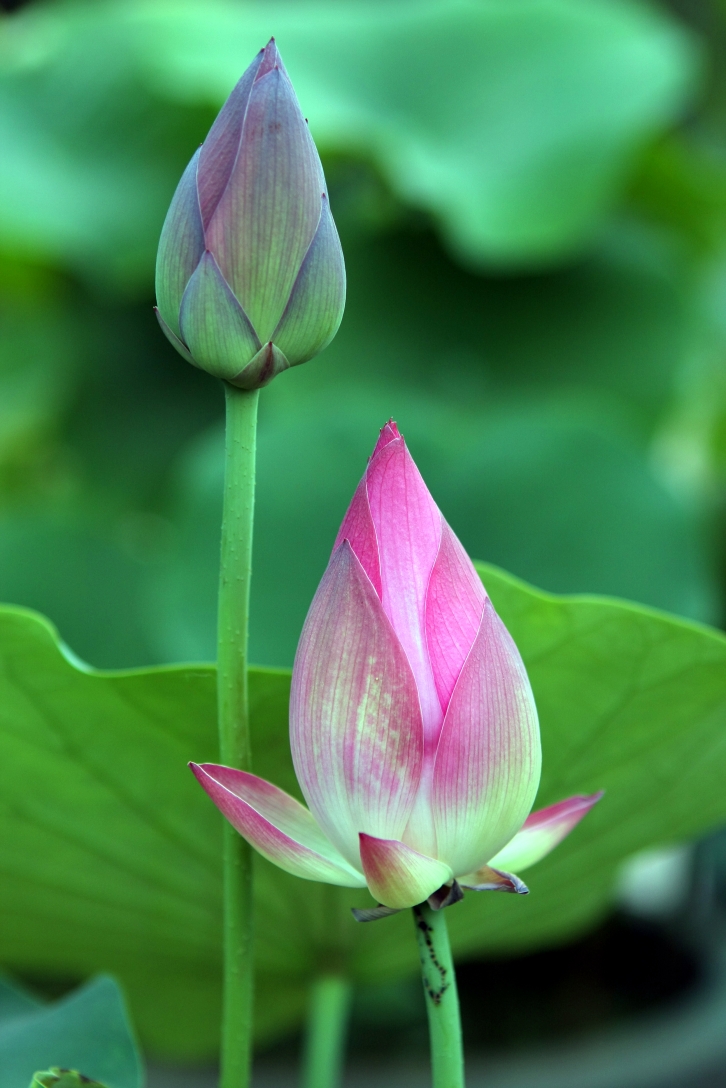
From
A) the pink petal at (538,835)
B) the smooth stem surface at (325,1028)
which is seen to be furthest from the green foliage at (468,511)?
the pink petal at (538,835)

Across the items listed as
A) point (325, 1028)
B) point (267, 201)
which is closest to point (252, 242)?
point (267, 201)

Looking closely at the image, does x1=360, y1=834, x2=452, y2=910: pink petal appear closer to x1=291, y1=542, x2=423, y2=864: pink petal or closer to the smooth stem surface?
x1=291, y1=542, x2=423, y2=864: pink petal

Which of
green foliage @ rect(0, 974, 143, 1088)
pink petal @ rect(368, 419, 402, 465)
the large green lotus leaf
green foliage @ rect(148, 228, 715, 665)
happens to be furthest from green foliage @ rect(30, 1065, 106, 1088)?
the large green lotus leaf

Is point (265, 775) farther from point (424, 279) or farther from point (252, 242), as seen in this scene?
point (424, 279)

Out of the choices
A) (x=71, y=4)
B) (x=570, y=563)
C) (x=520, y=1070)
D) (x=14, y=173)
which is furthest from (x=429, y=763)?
(x=71, y=4)

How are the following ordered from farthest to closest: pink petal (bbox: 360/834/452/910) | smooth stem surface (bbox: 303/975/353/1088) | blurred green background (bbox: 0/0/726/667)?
blurred green background (bbox: 0/0/726/667)
smooth stem surface (bbox: 303/975/353/1088)
pink petal (bbox: 360/834/452/910)

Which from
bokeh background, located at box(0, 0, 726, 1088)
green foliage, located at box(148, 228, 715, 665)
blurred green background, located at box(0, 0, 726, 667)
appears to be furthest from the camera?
blurred green background, located at box(0, 0, 726, 667)

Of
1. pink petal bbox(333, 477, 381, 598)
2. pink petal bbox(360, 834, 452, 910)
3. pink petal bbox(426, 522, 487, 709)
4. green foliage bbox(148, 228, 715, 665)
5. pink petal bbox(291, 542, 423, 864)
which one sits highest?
green foliage bbox(148, 228, 715, 665)
